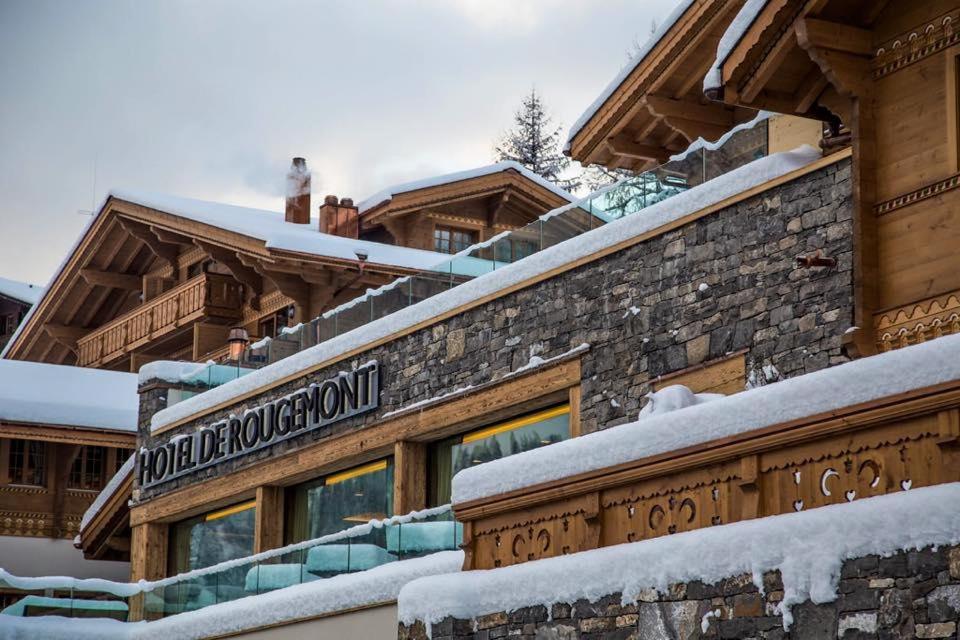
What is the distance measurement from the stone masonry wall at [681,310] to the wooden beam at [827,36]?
125cm

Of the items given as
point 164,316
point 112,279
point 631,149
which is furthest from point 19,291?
point 631,149

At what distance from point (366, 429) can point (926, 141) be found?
33.9ft

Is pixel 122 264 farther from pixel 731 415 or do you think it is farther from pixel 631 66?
pixel 731 415

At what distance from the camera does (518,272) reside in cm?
1981

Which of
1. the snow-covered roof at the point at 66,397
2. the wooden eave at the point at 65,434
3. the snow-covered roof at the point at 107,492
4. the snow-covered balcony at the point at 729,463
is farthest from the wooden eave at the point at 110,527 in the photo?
the snow-covered balcony at the point at 729,463

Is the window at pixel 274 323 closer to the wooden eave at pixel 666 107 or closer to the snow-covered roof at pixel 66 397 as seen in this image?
the snow-covered roof at pixel 66 397

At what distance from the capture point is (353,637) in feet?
63.5

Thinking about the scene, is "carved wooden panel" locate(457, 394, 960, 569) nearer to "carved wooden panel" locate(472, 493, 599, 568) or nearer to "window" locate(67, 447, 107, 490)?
"carved wooden panel" locate(472, 493, 599, 568)

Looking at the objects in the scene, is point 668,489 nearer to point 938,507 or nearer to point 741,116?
point 938,507

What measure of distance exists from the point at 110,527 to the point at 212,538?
6.75m

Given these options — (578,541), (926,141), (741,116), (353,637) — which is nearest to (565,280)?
(741,116)

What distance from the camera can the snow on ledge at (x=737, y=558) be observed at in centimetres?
927

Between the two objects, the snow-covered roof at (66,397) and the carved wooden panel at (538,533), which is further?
the snow-covered roof at (66,397)

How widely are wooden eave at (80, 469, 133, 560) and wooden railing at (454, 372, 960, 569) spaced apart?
19.9 m
